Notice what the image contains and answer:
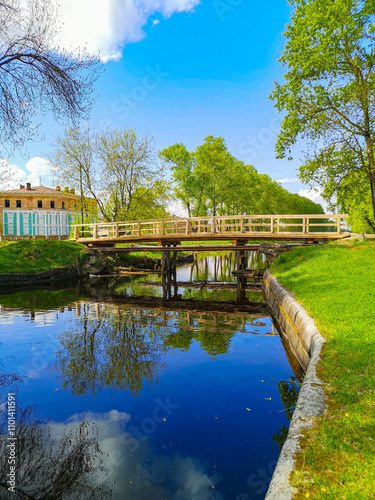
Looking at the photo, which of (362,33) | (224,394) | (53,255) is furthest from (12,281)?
(362,33)

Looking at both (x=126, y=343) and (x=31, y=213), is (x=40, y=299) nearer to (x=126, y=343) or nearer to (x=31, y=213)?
(x=126, y=343)

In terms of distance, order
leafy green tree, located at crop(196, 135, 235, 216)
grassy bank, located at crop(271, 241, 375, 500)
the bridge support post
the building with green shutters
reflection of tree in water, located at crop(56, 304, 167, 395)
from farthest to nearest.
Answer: the building with green shutters → leafy green tree, located at crop(196, 135, 235, 216) → the bridge support post → reflection of tree in water, located at crop(56, 304, 167, 395) → grassy bank, located at crop(271, 241, 375, 500)

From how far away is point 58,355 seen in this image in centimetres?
638

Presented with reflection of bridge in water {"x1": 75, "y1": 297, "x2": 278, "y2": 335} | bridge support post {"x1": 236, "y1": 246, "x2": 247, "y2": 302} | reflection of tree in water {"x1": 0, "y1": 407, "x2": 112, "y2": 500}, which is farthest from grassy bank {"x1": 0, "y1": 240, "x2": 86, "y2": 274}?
reflection of tree in water {"x1": 0, "y1": 407, "x2": 112, "y2": 500}

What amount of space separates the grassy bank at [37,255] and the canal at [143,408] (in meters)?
9.74

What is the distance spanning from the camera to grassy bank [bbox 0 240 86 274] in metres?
17.8

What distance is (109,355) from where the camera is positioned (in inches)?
250

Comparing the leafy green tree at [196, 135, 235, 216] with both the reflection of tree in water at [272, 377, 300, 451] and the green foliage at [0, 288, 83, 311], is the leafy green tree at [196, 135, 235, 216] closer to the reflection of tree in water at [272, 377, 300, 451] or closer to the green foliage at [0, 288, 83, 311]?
the green foliage at [0, 288, 83, 311]

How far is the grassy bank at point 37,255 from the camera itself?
17.8 metres

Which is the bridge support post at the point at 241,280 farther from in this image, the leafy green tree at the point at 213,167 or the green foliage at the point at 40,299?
the leafy green tree at the point at 213,167

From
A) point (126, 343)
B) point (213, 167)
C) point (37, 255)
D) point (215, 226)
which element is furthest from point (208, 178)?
point (126, 343)

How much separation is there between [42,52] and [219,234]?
13750mm

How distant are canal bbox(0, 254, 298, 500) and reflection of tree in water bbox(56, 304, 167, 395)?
3 cm

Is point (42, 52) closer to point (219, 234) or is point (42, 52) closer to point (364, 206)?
point (219, 234)
